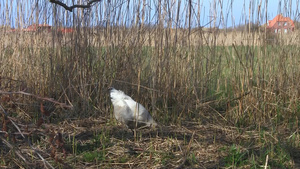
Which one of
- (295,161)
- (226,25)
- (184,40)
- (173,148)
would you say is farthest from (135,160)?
(226,25)

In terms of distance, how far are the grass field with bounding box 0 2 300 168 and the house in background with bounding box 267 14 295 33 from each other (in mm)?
75

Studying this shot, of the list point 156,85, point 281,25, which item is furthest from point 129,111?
point 281,25

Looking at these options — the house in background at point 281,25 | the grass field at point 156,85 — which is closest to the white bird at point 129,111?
the grass field at point 156,85

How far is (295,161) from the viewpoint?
193 centimetres

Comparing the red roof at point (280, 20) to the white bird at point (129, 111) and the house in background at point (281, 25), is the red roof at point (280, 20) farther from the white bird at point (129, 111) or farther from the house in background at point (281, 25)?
the white bird at point (129, 111)

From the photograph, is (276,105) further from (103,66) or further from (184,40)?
(103,66)

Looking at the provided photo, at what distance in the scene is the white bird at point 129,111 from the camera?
84.1 inches

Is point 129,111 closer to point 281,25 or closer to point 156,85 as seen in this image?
point 156,85

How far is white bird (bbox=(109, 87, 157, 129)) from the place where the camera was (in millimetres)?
2137

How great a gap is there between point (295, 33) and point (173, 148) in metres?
1.64

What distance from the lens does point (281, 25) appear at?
286cm

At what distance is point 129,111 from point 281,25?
1.68 m

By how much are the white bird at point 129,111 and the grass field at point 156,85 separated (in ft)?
0.32

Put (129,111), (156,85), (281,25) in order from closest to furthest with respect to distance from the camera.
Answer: (129,111) < (156,85) < (281,25)
